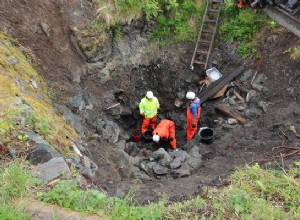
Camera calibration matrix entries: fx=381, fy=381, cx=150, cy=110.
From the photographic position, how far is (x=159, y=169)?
848 centimetres

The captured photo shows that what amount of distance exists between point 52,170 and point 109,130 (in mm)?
3987

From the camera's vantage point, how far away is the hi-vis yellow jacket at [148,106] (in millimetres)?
9883

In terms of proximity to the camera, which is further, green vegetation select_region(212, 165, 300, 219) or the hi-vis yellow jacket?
the hi-vis yellow jacket

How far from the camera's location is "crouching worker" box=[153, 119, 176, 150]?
957 centimetres

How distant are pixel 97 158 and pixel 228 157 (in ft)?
9.52

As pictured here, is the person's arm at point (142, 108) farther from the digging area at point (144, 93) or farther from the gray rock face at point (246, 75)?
the gray rock face at point (246, 75)

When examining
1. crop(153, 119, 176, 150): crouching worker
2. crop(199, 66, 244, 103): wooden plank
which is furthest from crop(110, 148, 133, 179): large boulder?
crop(199, 66, 244, 103): wooden plank

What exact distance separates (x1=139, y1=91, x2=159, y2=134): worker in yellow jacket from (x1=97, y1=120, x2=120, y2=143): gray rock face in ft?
2.78

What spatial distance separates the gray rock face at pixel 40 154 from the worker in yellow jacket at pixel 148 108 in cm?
446

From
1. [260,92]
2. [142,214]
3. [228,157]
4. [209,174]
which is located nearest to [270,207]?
[142,214]

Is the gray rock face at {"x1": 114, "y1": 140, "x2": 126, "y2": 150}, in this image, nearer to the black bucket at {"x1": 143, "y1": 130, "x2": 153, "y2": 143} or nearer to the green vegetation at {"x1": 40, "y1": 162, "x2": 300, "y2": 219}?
the black bucket at {"x1": 143, "y1": 130, "x2": 153, "y2": 143}

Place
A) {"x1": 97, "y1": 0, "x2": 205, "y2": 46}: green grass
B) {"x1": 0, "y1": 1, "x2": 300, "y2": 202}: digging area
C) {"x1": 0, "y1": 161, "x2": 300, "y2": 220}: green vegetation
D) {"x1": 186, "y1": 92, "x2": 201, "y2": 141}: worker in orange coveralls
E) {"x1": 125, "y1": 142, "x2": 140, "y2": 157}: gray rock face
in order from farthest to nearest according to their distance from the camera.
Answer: {"x1": 97, "y1": 0, "x2": 205, "y2": 46}: green grass < {"x1": 186, "y1": 92, "x2": 201, "y2": 141}: worker in orange coveralls < {"x1": 125, "y1": 142, "x2": 140, "y2": 157}: gray rock face < {"x1": 0, "y1": 1, "x2": 300, "y2": 202}: digging area < {"x1": 0, "y1": 161, "x2": 300, "y2": 220}: green vegetation

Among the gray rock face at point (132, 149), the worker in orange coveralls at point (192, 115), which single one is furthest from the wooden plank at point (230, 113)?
the gray rock face at point (132, 149)

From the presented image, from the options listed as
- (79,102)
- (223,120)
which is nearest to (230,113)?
(223,120)
